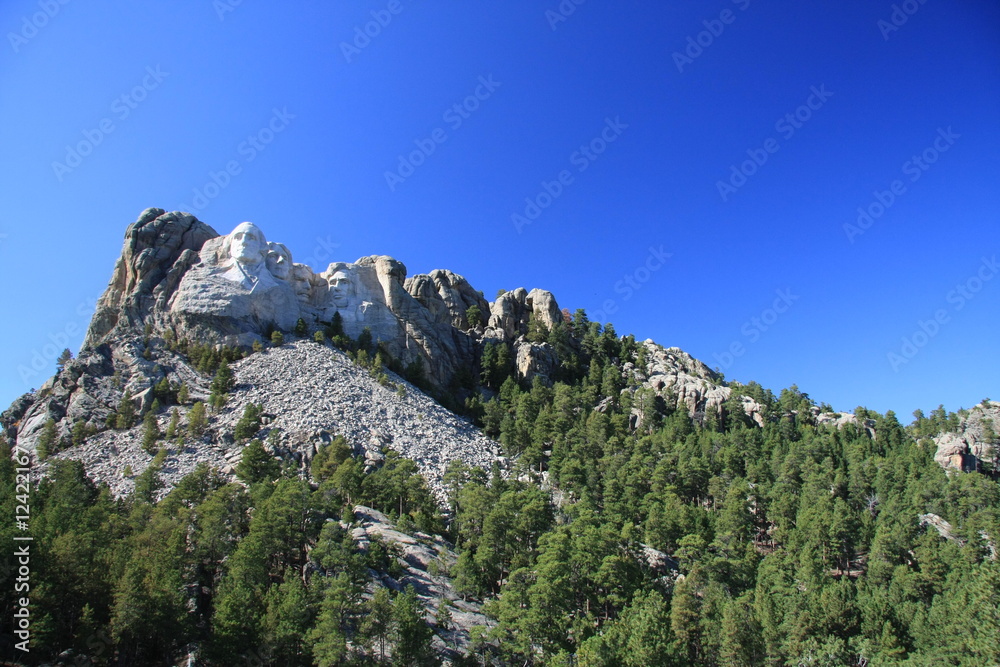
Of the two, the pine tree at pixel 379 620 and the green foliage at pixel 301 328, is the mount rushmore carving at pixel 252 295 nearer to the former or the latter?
the green foliage at pixel 301 328

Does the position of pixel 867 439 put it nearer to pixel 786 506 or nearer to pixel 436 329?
pixel 786 506

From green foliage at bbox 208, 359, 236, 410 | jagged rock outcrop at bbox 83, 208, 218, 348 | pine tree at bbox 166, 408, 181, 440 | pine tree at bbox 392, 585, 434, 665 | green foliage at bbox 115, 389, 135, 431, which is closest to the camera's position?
pine tree at bbox 392, 585, 434, 665

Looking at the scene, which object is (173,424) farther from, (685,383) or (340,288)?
(685,383)

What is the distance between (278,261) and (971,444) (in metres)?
110

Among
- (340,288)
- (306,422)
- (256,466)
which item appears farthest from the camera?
(340,288)

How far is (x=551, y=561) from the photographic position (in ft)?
138

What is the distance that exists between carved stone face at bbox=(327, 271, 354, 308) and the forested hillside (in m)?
36.4

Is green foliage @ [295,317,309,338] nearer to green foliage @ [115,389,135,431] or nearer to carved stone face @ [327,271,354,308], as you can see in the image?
carved stone face @ [327,271,354,308]

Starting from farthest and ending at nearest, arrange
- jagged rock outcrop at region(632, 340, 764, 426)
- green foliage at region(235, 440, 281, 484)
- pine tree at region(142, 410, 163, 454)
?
jagged rock outcrop at region(632, 340, 764, 426) < pine tree at region(142, 410, 163, 454) < green foliage at region(235, 440, 281, 484)

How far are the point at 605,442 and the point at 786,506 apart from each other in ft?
76.8

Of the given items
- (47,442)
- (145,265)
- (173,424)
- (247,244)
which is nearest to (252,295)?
(247,244)

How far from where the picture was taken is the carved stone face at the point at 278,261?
98188 millimetres

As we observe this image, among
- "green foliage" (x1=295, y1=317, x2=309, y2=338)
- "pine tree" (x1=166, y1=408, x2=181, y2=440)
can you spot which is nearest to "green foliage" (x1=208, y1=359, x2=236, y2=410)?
"pine tree" (x1=166, y1=408, x2=181, y2=440)

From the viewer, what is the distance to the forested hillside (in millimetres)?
35875
